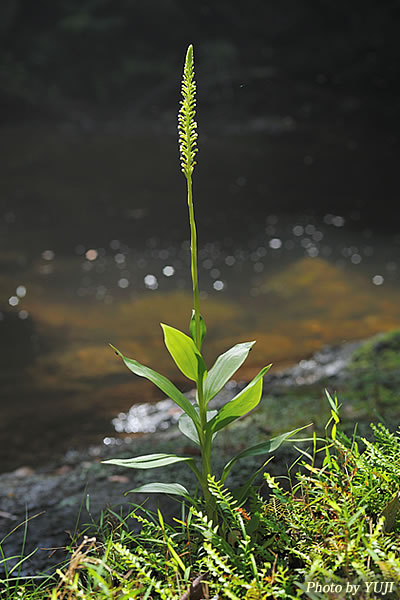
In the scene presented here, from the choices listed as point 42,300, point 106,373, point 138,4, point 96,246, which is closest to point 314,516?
point 106,373

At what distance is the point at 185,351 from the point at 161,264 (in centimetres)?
406

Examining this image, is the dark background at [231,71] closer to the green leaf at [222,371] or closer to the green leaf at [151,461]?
the green leaf at [222,371]

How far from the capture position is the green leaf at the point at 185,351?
104 cm

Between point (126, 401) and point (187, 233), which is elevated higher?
point (187, 233)

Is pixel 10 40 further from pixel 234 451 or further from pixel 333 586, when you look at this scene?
pixel 333 586

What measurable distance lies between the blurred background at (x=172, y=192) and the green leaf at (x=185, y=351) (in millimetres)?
1941

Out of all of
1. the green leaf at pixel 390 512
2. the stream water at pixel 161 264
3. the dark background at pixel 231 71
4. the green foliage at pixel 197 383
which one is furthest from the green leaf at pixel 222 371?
the dark background at pixel 231 71

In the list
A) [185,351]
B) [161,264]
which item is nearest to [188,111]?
[185,351]

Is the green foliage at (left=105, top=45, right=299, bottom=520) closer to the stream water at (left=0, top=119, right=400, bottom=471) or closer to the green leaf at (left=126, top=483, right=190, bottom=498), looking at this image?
the green leaf at (left=126, top=483, right=190, bottom=498)

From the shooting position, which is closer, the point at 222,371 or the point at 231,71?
the point at 222,371

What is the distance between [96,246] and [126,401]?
8.64 ft

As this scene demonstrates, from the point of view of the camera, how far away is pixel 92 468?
7.48ft

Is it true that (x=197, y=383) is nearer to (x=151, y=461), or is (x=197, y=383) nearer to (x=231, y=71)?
(x=151, y=461)

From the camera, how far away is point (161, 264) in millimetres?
5090
